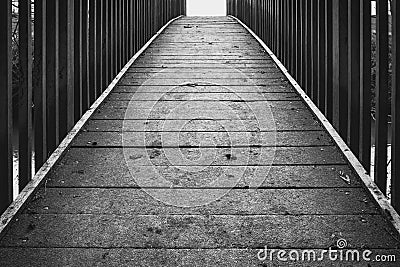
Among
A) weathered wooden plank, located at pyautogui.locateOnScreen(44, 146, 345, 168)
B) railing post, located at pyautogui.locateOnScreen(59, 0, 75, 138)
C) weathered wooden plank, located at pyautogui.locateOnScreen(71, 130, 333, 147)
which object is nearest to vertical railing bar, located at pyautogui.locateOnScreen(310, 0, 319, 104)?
weathered wooden plank, located at pyautogui.locateOnScreen(71, 130, 333, 147)

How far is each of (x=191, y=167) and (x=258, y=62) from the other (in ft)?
10.2

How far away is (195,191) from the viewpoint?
2.92 m

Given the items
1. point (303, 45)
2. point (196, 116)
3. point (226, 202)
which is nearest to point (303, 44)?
point (303, 45)

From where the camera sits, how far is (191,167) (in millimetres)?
3236

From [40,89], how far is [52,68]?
0.78 ft

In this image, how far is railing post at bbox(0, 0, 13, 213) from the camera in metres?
2.47

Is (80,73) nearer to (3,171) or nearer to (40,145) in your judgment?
(40,145)

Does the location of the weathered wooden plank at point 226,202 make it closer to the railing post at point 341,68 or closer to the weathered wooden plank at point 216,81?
the railing post at point 341,68

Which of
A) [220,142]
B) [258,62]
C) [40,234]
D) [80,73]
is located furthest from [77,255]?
[258,62]

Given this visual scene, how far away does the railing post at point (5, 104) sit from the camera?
247cm

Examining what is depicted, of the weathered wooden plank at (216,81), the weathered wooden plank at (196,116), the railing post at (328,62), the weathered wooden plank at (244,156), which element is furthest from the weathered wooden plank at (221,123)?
→ the weathered wooden plank at (216,81)

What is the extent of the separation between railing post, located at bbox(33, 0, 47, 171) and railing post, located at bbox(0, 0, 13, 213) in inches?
21.4

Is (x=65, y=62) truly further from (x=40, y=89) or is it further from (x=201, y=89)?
(x=201, y=89)

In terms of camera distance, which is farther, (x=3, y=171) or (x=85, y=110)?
(x=85, y=110)
